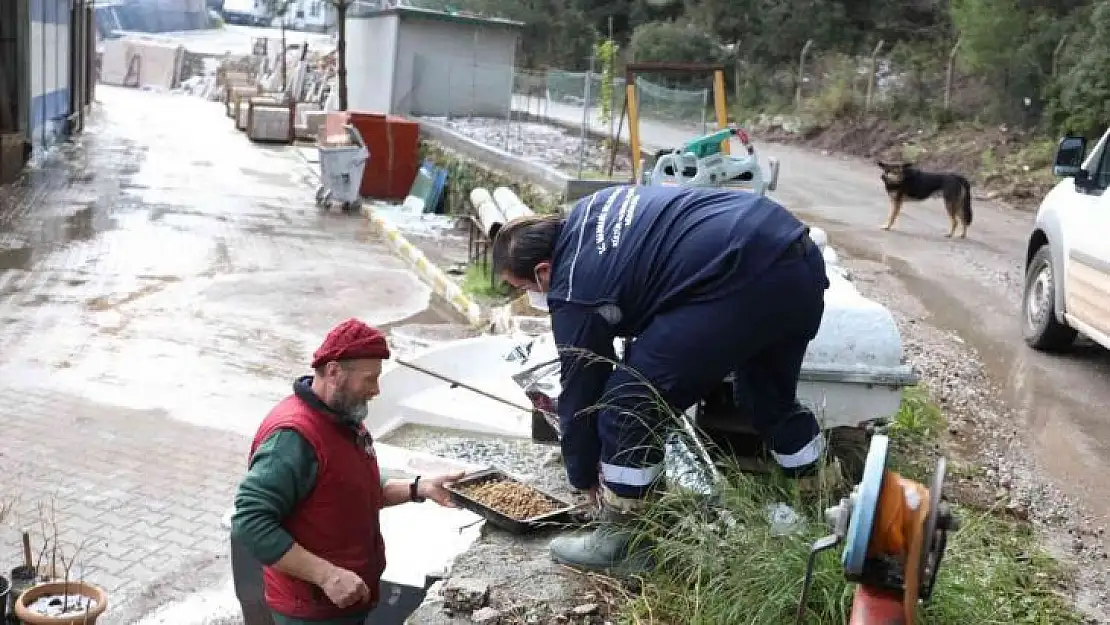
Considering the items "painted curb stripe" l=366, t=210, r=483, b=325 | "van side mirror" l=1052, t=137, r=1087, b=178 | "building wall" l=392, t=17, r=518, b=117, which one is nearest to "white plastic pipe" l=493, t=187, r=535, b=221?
"painted curb stripe" l=366, t=210, r=483, b=325

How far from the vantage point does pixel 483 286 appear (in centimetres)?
1101

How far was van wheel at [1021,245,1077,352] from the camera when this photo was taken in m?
7.80

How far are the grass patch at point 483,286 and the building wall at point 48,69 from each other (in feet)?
39.1

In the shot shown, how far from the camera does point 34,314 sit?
973 centimetres

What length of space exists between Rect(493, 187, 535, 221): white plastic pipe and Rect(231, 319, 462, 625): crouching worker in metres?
8.67

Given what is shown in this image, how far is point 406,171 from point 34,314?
907cm

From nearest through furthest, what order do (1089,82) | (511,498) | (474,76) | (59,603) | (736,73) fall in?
(59,603), (511,498), (1089,82), (474,76), (736,73)

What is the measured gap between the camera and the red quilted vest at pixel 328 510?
9.94ft

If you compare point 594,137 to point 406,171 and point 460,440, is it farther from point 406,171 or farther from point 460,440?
point 460,440

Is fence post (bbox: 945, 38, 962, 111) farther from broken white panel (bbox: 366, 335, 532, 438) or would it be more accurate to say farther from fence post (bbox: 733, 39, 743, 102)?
broken white panel (bbox: 366, 335, 532, 438)

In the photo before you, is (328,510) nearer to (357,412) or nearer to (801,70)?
(357,412)

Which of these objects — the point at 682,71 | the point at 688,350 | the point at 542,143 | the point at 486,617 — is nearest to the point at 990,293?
the point at 682,71

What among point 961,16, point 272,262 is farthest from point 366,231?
point 961,16

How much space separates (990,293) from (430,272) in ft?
19.1
